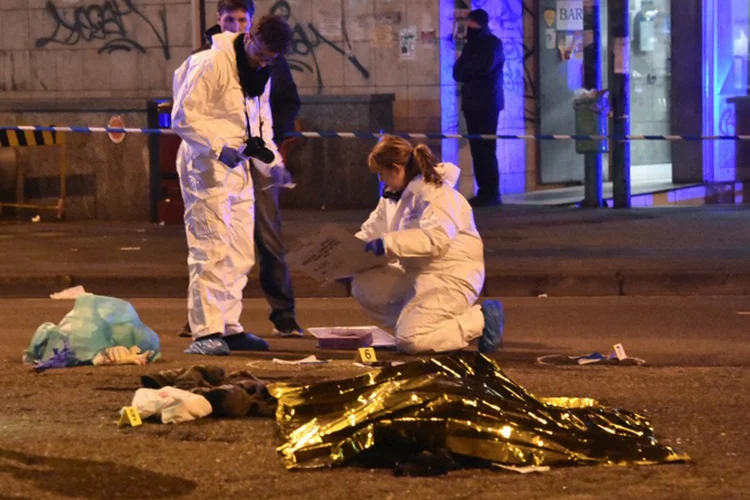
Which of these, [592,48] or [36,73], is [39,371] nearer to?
[592,48]

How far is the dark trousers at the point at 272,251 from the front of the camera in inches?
326

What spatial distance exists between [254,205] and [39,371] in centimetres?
161

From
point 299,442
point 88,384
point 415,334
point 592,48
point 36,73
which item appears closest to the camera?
point 299,442

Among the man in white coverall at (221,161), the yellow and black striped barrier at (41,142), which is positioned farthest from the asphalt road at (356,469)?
the yellow and black striped barrier at (41,142)

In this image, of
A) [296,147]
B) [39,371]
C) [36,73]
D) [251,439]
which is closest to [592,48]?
[296,147]

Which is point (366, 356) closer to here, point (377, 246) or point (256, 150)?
point (377, 246)

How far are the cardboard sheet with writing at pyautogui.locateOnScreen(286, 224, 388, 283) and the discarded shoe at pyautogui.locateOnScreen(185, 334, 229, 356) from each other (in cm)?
59

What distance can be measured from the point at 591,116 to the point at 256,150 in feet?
25.7

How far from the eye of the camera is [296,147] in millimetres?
16047

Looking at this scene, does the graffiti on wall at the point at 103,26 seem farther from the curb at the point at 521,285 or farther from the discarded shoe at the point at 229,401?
the discarded shoe at the point at 229,401

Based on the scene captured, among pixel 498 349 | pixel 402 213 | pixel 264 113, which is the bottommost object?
pixel 498 349

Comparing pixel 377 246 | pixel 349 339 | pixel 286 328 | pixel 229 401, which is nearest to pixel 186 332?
pixel 286 328

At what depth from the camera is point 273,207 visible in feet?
27.3

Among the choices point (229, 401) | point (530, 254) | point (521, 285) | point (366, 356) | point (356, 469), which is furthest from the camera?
point (530, 254)
